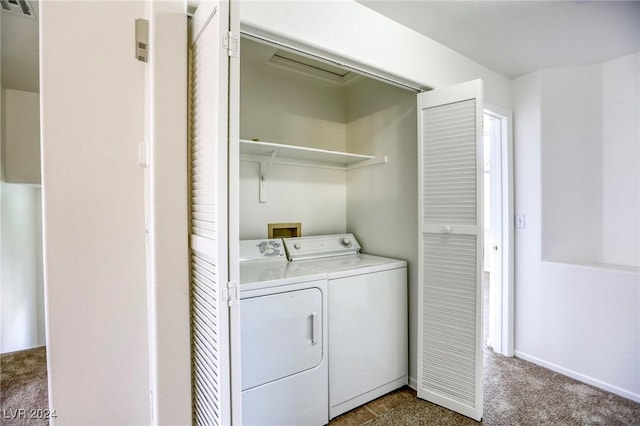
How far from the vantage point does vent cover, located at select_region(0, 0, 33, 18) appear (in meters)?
1.52

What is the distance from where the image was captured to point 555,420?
190 cm

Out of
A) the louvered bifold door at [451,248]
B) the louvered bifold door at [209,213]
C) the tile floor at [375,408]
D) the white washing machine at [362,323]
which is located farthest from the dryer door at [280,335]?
the louvered bifold door at [451,248]

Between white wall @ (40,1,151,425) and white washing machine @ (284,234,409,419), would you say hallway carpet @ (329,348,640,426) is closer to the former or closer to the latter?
white washing machine @ (284,234,409,419)

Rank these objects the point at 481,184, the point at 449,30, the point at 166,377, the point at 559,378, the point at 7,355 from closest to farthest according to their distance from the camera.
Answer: the point at 166,377 → the point at 481,184 → the point at 449,30 → the point at 559,378 → the point at 7,355

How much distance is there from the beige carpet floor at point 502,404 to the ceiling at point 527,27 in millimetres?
2496

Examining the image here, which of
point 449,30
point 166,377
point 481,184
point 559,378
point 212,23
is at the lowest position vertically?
point 559,378

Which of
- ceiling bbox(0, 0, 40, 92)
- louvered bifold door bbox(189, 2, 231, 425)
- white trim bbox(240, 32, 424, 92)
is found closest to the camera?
louvered bifold door bbox(189, 2, 231, 425)

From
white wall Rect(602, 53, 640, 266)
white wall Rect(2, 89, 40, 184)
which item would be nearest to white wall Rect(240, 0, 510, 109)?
white wall Rect(602, 53, 640, 266)

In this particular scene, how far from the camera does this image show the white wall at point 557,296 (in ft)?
7.14

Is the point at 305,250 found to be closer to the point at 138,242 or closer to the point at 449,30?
the point at 138,242

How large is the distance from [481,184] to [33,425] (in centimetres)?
300

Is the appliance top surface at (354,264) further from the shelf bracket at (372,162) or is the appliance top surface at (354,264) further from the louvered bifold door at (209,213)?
the louvered bifold door at (209,213)

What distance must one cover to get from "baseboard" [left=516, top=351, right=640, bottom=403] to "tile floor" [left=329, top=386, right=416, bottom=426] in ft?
4.02

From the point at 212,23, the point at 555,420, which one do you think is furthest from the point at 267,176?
the point at 555,420
